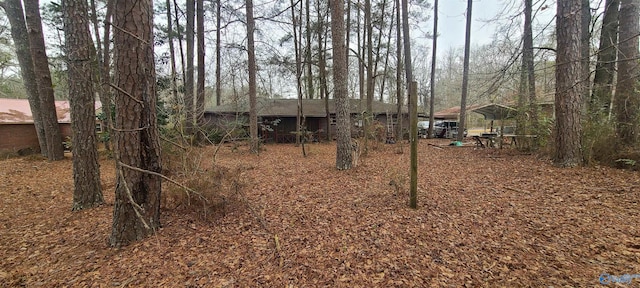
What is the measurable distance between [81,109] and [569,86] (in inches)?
345

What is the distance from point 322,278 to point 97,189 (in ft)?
12.3

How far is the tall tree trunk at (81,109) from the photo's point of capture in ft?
11.0

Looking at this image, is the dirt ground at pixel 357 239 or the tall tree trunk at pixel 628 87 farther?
the tall tree trunk at pixel 628 87

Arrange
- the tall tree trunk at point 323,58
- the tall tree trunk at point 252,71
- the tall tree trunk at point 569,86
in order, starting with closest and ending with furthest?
the tall tree trunk at point 569,86 < the tall tree trunk at point 252,71 < the tall tree trunk at point 323,58

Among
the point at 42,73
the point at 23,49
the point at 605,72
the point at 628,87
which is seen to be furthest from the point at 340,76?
the point at 23,49

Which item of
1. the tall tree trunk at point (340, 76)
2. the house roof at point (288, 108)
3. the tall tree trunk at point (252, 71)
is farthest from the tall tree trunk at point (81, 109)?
the house roof at point (288, 108)

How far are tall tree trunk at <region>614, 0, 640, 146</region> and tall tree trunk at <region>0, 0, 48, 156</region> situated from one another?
46.7 ft

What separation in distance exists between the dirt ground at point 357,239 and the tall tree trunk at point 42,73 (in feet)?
10.3

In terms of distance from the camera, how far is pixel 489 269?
216 centimetres

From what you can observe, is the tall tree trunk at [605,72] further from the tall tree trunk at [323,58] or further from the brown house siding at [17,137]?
the brown house siding at [17,137]

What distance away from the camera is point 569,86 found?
16.9ft

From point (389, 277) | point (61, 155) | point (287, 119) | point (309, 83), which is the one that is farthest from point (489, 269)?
point (309, 83)

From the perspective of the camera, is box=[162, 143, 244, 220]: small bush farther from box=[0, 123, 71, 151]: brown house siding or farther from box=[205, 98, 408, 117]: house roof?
box=[205, 98, 408, 117]: house roof

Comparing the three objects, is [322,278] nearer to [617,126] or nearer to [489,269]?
[489,269]
